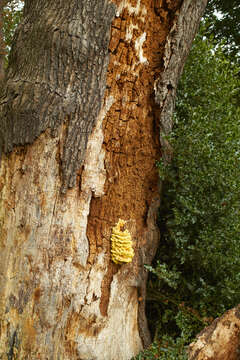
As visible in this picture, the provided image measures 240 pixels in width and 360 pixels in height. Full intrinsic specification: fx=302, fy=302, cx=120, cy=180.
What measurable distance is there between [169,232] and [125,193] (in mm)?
860

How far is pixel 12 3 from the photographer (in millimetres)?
5797

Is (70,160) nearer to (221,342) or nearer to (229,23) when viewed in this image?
(221,342)

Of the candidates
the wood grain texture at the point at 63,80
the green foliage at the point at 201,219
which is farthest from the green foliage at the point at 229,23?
the wood grain texture at the point at 63,80

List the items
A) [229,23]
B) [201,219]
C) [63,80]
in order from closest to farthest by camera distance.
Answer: [63,80] → [201,219] → [229,23]

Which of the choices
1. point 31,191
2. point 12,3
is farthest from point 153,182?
point 12,3

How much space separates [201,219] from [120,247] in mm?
887

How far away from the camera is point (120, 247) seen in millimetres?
2324

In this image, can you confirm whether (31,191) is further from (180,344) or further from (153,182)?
(180,344)

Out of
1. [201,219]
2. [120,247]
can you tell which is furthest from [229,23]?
[120,247]

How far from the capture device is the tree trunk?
2061 mm

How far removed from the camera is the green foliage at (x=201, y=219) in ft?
8.75

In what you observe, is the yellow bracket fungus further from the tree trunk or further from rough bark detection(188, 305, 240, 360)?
rough bark detection(188, 305, 240, 360)

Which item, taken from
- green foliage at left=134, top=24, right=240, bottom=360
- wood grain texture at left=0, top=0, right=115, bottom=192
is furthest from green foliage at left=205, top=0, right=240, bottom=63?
wood grain texture at left=0, top=0, right=115, bottom=192

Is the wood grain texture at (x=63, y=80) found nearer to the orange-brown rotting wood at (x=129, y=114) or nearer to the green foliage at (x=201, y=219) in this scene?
the orange-brown rotting wood at (x=129, y=114)
